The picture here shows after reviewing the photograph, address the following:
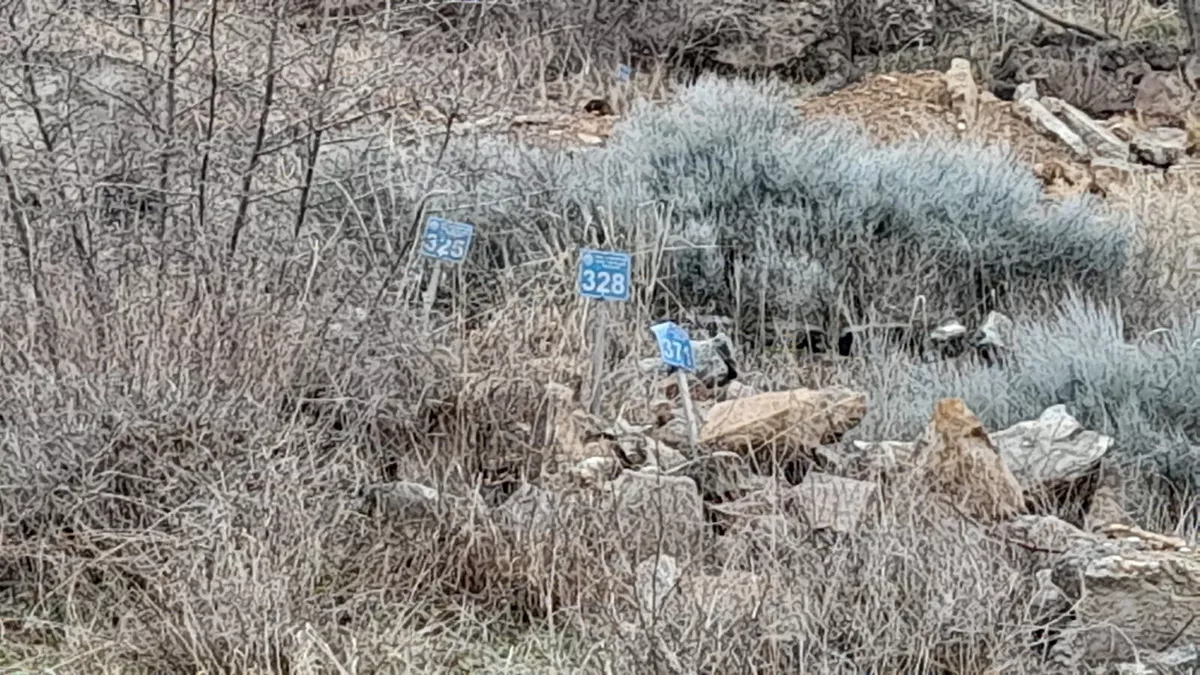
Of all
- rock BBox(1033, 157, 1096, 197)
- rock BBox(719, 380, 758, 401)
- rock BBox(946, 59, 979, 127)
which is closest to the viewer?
rock BBox(719, 380, 758, 401)

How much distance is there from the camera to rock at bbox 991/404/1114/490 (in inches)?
138

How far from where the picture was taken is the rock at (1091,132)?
877cm

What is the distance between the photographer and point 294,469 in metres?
3.03

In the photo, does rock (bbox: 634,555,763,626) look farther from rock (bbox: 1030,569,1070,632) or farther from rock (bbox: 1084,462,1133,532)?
rock (bbox: 1084,462,1133,532)

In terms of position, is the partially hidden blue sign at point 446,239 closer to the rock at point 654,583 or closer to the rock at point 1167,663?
the rock at point 654,583

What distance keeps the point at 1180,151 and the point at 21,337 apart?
718 cm

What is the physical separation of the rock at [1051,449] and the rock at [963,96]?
5449 millimetres

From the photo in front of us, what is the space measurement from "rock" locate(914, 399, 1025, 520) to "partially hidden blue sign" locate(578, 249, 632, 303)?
777 mm

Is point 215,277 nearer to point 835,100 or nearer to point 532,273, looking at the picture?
point 532,273

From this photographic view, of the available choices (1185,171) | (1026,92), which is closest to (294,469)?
(1185,171)

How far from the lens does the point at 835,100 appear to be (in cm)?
952

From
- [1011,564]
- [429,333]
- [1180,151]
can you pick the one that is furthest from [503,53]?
[1011,564]

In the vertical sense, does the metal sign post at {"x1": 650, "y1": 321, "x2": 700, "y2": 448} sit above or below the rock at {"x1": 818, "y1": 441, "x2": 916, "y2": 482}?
above

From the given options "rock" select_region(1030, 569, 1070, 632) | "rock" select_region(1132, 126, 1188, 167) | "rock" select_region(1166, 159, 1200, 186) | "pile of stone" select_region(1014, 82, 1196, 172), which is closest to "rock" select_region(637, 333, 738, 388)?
"rock" select_region(1030, 569, 1070, 632)
